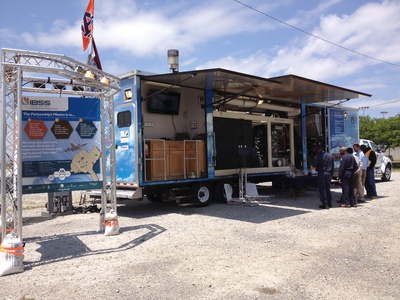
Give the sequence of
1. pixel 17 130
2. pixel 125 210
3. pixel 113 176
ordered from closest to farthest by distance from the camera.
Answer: pixel 17 130 < pixel 113 176 < pixel 125 210

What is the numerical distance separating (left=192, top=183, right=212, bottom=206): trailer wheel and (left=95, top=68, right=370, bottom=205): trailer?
0.03m

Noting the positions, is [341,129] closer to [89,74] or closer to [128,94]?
[128,94]

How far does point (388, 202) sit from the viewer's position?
11016 millimetres

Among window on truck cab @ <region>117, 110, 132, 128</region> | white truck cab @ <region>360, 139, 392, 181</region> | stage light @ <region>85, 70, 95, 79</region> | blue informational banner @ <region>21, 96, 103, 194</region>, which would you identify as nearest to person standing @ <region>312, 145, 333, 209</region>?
window on truck cab @ <region>117, 110, 132, 128</region>

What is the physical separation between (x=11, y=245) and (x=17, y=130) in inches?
72.4

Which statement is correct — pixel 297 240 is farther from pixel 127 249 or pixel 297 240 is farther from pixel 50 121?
pixel 50 121

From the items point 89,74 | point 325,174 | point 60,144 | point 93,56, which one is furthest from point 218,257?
point 93,56

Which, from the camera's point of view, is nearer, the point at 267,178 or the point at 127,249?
the point at 127,249

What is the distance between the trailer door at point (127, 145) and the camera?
9375mm

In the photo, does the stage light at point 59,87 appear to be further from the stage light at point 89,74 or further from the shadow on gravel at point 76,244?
the shadow on gravel at point 76,244

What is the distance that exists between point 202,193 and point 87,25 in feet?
20.6

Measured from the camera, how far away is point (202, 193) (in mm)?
10875

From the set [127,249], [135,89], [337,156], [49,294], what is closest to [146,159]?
[135,89]

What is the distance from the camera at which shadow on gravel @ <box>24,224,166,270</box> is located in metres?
5.91
